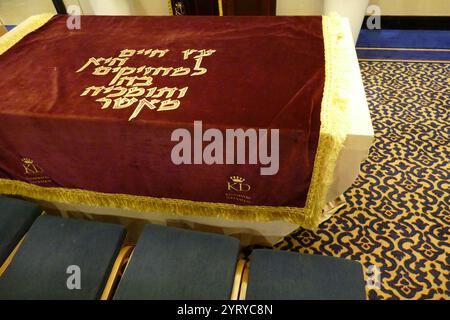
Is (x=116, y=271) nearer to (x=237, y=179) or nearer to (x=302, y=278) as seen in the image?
(x=237, y=179)

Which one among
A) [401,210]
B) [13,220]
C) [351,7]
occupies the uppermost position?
[351,7]

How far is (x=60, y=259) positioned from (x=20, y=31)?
1.63 metres

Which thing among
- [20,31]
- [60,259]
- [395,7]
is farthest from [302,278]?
[395,7]

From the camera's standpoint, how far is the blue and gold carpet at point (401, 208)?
4.99 ft

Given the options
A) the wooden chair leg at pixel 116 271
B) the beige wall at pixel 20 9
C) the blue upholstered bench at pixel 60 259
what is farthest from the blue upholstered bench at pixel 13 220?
the beige wall at pixel 20 9

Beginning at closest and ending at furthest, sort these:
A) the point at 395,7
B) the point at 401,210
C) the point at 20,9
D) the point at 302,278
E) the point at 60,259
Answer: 1. the point at 302,278
2. the point at 60,259
3. the point at 401,210
4. the point at 395,7
5. the point at 20,9

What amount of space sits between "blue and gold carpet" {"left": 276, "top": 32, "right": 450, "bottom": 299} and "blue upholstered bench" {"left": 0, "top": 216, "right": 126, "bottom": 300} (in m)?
0.92

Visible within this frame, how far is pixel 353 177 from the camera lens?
1329mm

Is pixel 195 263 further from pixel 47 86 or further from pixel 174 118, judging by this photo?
pixel 47 86

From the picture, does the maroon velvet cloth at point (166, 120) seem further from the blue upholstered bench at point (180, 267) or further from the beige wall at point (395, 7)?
the beige wall at point (395, 7)

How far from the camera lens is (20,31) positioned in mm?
1986

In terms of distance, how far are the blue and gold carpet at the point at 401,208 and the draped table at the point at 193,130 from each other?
21 cm

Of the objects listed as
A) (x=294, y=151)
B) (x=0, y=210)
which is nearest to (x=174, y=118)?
(x=294, y=151)
